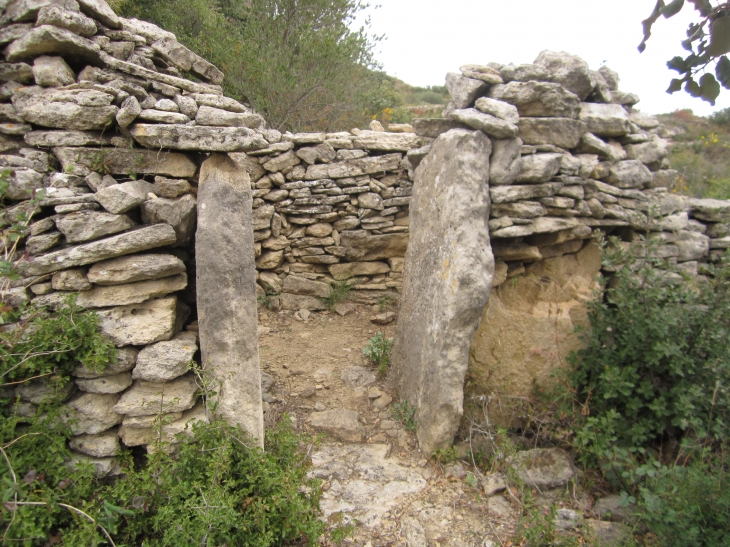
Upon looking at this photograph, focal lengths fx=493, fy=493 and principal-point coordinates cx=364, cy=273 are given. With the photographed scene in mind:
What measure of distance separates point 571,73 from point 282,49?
14.6 feet

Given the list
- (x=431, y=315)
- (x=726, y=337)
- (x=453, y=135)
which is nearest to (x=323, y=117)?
(x=453, y=135)

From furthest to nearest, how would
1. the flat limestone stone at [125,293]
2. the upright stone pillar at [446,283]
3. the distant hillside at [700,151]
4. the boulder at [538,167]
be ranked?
the distant hillside at [700,151], the boulder at [538,167], the upright stone pillar at [446,283], the flat limestone stone at [125,293]

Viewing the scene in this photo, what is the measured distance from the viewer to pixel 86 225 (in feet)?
8.57

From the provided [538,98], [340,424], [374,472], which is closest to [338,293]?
[340,424]

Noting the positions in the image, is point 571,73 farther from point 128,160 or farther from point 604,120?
point 128,160

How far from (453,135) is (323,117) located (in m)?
4.35

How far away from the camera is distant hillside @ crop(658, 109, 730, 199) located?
7.19 m

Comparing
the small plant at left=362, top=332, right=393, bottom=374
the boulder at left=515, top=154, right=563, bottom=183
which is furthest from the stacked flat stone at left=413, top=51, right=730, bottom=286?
the small plant at left=362, top=332, right=393, bottom=374

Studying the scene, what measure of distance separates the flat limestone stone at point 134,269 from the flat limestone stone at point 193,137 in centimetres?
67

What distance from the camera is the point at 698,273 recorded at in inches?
187

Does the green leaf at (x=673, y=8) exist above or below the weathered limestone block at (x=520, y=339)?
above

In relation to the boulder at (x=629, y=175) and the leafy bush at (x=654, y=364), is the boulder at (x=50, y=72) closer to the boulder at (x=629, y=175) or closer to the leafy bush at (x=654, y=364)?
the leafy bush at (x=654, y=364)

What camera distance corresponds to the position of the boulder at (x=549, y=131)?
406cm

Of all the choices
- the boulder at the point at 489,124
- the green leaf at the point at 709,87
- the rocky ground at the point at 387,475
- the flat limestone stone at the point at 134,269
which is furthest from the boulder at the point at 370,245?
the green leaf at the point at 709,87
